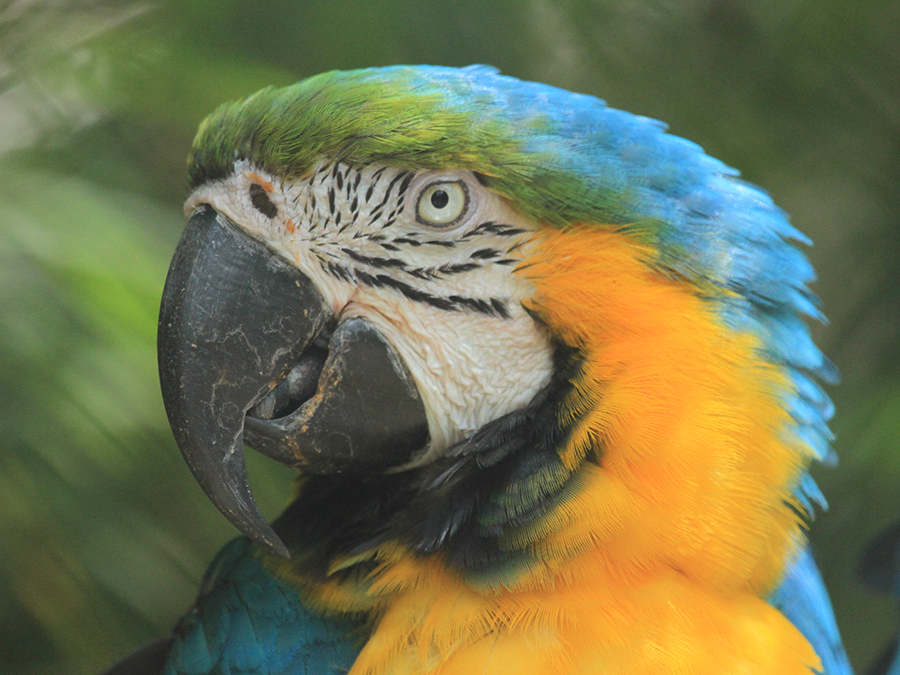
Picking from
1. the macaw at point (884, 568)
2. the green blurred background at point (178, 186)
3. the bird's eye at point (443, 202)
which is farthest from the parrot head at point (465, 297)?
the macaw at point (884, 568)

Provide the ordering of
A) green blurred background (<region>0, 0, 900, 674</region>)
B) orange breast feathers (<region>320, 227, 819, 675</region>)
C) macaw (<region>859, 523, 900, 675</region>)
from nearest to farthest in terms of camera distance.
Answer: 1. orange breast feathers (<region>320, 227, 819, 675</region>)
2. green blurred background (<region>0, 0, 900, 674</region>)
3. macaw (<region>859, 523, 900, 675</region>)

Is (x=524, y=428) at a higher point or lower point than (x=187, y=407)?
higher

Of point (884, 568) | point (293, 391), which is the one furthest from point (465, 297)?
point (884, 568)

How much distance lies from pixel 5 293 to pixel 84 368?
171 millimetres

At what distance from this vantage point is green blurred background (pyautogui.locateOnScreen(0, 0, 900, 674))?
126cm

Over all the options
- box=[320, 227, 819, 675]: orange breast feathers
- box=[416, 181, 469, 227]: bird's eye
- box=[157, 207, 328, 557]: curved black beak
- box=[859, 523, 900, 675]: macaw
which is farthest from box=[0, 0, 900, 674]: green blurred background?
box=[320, 227, 819, 675]: orange breast feathers

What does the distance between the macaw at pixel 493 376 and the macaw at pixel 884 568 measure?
2.15 feet

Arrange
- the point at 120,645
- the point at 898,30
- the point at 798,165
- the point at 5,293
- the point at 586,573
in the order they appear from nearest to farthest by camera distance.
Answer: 1. the point at 586,573
2. the point at 5,293
3. the point at 120,645
4. the point at 898,30
5. the point at 798,165

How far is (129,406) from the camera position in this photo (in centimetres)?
129

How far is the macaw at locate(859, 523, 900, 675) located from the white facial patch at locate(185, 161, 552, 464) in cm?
99

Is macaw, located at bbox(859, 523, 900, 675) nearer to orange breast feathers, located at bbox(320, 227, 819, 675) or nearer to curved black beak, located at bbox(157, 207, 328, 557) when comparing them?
orange breast feathers, located at bbox(320, 227, 819, 675)

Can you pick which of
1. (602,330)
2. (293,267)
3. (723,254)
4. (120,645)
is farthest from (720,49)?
(120,645)

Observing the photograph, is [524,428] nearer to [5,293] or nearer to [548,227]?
[548,227]

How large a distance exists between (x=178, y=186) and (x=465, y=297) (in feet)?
3.18
